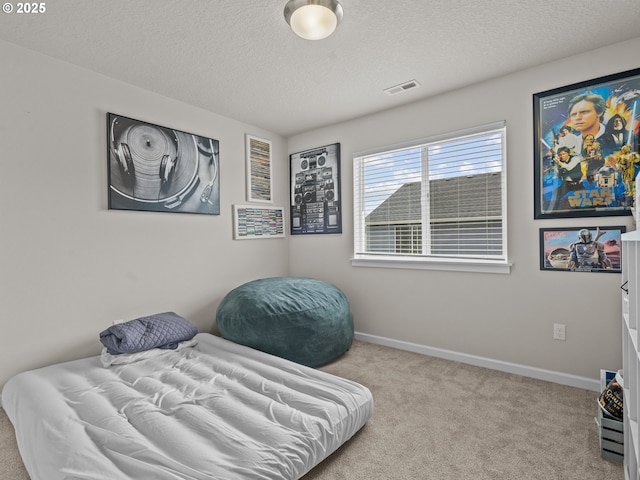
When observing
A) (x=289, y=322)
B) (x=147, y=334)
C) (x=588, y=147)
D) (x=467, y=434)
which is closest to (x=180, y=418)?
(x=147, y=334)

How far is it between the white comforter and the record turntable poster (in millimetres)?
1968

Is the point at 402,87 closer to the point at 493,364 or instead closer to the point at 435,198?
the point at 435,198

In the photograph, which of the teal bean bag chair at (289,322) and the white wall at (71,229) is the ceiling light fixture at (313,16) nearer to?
the white wall at (71,229)

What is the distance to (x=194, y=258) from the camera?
3.20m

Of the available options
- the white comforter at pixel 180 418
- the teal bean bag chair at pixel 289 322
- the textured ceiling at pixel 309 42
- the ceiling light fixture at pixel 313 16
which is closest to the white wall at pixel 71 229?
the textured ceiling at pixel 309 42

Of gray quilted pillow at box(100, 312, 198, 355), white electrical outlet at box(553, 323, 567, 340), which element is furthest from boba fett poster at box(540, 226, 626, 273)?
gray quilted pillow at box(100, 312, 198, 355)

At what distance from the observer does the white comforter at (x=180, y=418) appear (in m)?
1.26

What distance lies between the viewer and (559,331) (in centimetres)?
245

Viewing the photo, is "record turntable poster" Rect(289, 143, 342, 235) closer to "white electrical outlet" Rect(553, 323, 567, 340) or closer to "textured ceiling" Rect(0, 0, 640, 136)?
"textured ceiling" Rect(0, 0, 640, 136)

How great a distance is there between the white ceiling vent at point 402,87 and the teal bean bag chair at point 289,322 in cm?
194

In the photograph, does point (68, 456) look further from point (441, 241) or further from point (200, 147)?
point (441, 241)

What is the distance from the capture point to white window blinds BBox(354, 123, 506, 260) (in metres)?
2.80

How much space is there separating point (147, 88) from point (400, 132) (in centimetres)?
236

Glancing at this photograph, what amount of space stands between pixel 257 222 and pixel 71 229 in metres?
1.80
